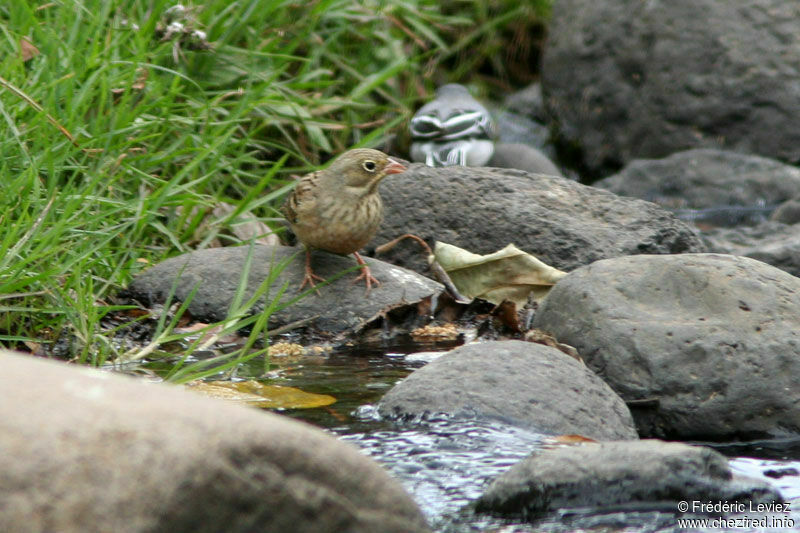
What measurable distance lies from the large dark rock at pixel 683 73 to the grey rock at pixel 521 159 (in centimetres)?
91

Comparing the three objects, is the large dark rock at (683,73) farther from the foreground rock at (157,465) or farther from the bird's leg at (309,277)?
the foreground rock at (157,465)

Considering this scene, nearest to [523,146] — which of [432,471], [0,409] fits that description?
[432,471]

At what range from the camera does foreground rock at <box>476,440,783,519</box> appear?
3.03 meters

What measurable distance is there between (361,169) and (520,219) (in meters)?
0.98

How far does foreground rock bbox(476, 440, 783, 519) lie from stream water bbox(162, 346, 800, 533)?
41 millimetres

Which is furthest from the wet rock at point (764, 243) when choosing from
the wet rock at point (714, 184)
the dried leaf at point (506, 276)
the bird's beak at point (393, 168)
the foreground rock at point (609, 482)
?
the foreground rock at point (609, 482)

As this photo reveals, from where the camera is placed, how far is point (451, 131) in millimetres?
8250

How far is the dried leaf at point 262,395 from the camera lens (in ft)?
13.0

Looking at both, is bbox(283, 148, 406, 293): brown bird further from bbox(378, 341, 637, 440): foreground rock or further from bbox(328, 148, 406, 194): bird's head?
bbox(378, 341, 637, 440): foreground rock

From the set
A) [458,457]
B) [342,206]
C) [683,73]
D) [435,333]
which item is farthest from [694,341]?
[683,73]

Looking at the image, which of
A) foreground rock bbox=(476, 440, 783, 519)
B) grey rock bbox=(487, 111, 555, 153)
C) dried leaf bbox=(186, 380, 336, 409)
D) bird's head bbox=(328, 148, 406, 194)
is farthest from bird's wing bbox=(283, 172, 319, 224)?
grey rock bbox=(487, 111, 555, 153)

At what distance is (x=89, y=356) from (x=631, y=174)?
560cm

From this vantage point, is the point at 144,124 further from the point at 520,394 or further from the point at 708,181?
the point at 708,181

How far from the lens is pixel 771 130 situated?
29.5ft
